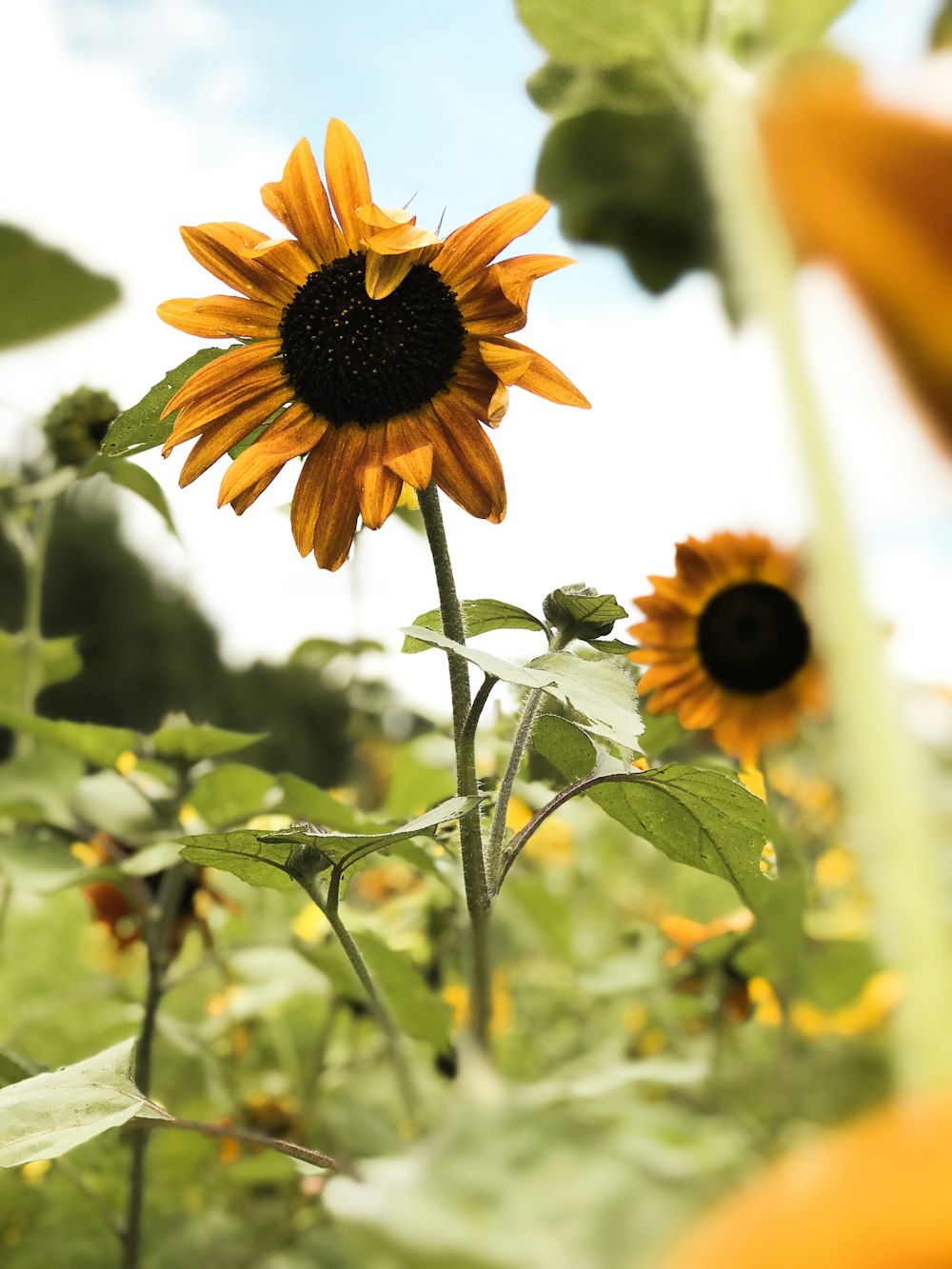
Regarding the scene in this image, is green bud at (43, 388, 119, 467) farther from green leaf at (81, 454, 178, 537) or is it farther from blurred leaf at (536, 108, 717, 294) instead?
blurred leaf at (536, 108, 717, 294)

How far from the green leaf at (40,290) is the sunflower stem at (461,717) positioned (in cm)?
18

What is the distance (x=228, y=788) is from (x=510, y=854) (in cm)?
27

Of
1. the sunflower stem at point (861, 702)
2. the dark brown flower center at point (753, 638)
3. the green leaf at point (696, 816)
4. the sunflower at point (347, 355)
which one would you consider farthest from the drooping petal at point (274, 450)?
the dark brown flower center at point (753, 638)

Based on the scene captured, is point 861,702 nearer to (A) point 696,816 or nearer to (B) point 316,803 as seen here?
(A) point 696,816

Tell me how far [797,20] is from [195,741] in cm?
45

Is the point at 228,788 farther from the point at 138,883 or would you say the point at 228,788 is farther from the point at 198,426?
the point at 198,426

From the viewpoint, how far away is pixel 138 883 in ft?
1.82

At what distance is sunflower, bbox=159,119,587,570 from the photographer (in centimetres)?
31

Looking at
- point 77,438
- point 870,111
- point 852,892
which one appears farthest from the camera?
point 852,892

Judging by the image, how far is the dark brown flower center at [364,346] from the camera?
12.7 inches

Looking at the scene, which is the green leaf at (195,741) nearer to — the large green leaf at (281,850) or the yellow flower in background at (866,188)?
the large green leaf at (281,850)

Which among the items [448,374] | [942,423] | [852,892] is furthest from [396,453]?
[852,892]

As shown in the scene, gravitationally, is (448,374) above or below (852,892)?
above

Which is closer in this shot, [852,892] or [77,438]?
[77,438]
